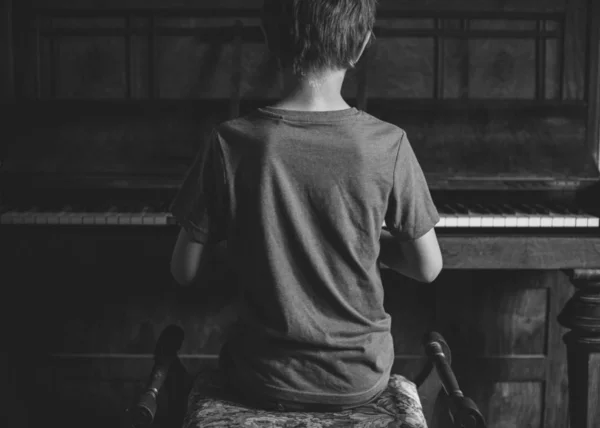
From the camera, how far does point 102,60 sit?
263cm

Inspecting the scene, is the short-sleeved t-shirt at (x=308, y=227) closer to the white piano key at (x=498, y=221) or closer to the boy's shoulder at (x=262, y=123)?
the boy's shoulder at (x=262, y=123)

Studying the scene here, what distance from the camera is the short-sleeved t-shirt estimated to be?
4.03ft

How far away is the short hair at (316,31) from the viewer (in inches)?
47.6

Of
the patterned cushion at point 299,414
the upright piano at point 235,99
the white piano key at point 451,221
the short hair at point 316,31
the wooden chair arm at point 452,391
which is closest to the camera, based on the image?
the short hair at point 316,31

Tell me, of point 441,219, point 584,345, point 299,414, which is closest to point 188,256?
point 299,414

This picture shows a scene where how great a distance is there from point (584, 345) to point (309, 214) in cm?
131

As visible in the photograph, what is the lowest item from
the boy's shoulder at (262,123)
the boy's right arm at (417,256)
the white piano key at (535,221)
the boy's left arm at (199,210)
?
the white piano key at (535,221)

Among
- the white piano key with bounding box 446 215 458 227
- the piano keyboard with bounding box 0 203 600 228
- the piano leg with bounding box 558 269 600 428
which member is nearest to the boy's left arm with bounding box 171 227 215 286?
the piano keyboard with bounding box 0 203 600 228

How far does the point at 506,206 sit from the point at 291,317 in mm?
1276

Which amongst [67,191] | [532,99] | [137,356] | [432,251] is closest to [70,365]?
[137,356]

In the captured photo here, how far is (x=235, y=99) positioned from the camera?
Answer: 249 centimetres

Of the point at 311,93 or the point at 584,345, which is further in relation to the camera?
the point at 584,345

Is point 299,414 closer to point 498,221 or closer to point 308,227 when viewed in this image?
point 308,227

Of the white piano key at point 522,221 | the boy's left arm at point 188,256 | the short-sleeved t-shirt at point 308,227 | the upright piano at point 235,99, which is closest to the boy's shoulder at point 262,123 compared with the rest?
the short-sleeved t-shirt at point 308,227
